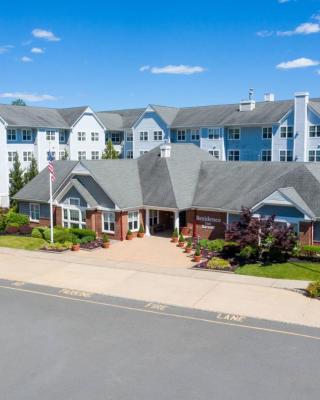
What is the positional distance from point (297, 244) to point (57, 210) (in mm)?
20274

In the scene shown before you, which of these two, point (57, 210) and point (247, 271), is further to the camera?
point (57, 210)

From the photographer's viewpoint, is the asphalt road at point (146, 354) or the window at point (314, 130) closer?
the asphalt road at point (146, 354)

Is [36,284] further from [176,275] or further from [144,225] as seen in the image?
[144,225]

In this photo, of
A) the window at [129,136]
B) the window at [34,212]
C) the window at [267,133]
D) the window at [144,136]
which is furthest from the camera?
the window at [129,136]

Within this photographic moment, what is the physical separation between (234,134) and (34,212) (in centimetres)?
3069

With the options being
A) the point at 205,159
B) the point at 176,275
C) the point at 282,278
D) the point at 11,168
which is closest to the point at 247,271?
the point at 282,278

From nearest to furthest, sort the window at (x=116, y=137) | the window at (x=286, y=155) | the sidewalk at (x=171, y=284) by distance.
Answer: the sidewalk at (x=171, y=284), the window at (x=286, y=155), the window at (x=116, y=137)

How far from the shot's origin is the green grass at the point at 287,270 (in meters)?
26.6

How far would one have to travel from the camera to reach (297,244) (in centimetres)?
3025

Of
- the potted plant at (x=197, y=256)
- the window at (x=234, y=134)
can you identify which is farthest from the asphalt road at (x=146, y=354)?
the window at (x=234, y=134)

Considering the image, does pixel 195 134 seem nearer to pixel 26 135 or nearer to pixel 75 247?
pixel 26 135

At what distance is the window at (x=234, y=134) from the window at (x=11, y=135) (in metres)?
27.1

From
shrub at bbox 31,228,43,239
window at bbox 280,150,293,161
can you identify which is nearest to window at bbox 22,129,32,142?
shrub at bbox 31,228,43,239

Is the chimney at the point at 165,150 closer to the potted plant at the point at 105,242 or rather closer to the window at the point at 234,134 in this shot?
the potted plant at the point at 105,242
